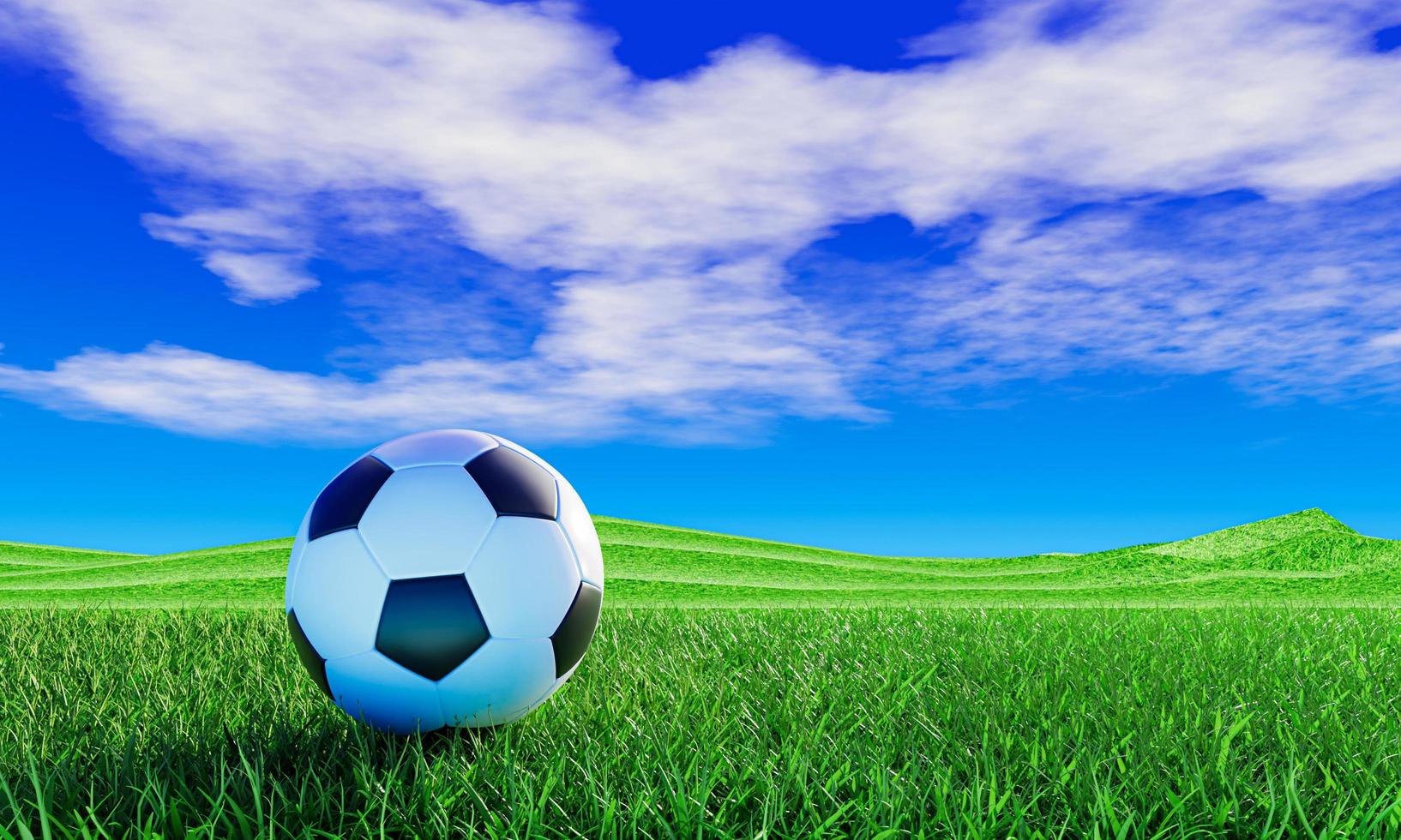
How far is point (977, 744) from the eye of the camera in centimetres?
352

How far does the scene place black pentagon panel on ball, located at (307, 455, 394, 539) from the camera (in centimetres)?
328

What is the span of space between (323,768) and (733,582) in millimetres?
8077

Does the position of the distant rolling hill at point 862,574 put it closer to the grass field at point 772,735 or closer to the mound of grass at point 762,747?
the grass field at point 772,735

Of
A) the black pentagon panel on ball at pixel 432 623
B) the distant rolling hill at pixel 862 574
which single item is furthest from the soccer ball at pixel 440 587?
the distant rolling hill at pixel 862 574

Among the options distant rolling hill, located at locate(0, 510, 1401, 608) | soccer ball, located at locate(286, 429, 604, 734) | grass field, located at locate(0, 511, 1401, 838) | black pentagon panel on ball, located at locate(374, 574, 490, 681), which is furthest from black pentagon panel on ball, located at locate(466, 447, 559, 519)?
distant rolling hill, located at locate(0, 510, 1401, 608)

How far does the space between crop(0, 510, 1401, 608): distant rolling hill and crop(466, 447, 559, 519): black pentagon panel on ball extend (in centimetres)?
589

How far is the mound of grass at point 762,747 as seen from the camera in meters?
2.71

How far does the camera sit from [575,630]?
341 cm

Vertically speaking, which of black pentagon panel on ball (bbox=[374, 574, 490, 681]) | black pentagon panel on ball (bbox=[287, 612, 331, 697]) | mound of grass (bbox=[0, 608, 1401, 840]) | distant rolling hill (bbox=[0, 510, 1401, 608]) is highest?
distant rolling hill (bbox=[0, 510, 1401, 608])

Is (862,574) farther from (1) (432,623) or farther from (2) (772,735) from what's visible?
(1) (432,623)

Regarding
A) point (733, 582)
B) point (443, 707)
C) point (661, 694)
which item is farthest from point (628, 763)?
point (733, 582)

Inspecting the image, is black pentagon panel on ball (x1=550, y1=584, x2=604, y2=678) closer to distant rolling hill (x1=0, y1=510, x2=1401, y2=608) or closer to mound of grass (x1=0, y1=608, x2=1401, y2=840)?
mound of grass (x1=0, y1=608, x2=1401, y2=840)

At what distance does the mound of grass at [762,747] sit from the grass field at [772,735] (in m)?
0.02

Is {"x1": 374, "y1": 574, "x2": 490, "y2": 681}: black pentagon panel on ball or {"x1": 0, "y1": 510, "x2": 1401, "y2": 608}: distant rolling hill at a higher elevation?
{"x1": 0, "y1": 510, "x2": 1401, "y2": 608}: distant rolling hill
